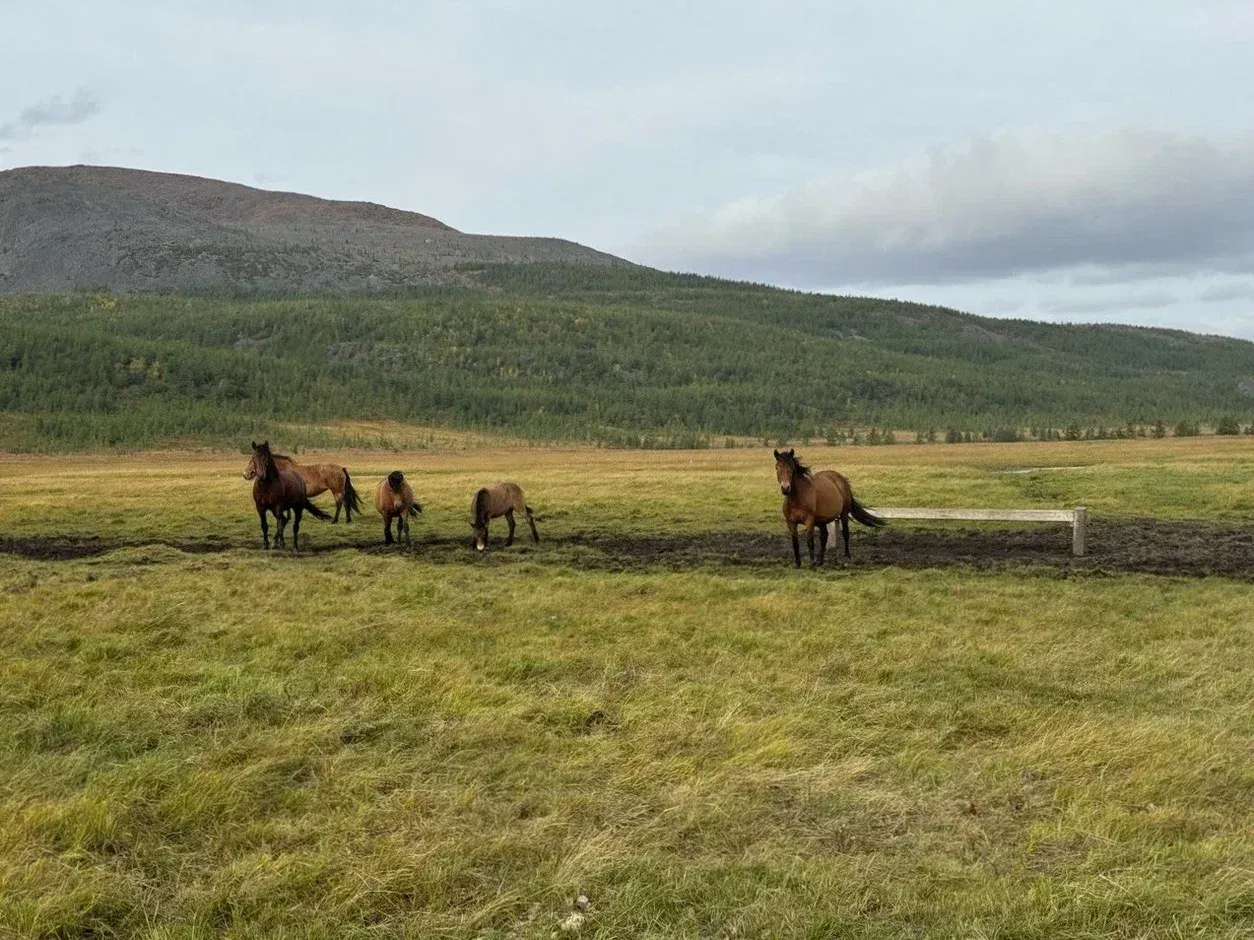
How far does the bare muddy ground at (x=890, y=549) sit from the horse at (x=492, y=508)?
40 centimetres

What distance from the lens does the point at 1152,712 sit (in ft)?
28.3

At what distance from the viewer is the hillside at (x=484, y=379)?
11119 cm

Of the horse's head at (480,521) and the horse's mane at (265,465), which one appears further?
the horse's head at (480,521)

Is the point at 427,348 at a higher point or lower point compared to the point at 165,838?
higher

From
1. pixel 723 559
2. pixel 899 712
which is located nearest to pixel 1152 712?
pixel 899 712

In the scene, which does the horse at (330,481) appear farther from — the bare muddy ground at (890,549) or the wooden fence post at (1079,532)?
the wooden fence post at (1079,532)

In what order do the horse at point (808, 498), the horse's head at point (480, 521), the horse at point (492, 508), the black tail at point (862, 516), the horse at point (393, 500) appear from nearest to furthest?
the horse at point (808, 498) → the black tail at point (862, 516) → the horse's head at point (480, 521) → the horse at point (492, 508) → the horse at point (393, 500)

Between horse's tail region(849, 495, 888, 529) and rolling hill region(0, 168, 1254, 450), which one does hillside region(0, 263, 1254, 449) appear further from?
horse's tail region(849, 495, 888, 529)

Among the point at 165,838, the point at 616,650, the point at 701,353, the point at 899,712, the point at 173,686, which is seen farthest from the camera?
the point at 701,353

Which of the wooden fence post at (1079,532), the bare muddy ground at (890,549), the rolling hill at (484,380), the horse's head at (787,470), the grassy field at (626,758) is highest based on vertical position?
the rolling hill at (484,380)

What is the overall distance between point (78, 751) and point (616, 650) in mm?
5003

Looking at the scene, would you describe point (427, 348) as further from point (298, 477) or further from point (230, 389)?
point (298, 477)

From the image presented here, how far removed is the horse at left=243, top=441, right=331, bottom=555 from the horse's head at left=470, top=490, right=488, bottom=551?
3.42 metres

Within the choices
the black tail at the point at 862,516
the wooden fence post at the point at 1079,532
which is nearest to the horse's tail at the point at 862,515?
the black tail at the point at 862,516
